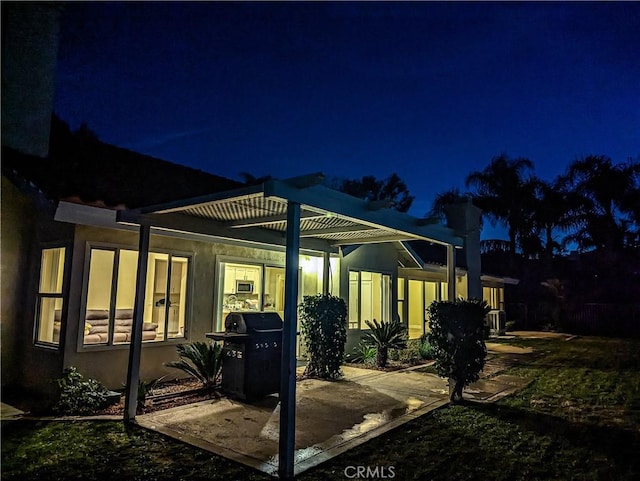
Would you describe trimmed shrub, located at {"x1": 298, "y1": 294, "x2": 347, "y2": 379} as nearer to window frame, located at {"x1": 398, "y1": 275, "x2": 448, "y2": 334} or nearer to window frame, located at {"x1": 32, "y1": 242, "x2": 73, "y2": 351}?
window frame, located at {"x1": 32, "y1": 242, "x2": 73, "y2": 351}

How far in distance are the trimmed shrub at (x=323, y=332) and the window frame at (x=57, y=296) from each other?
4.10 m

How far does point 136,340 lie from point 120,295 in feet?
15.4

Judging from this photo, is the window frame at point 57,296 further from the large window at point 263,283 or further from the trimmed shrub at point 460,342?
the trimmed shrub at point 460,342

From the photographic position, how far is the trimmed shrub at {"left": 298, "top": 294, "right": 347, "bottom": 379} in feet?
28.3

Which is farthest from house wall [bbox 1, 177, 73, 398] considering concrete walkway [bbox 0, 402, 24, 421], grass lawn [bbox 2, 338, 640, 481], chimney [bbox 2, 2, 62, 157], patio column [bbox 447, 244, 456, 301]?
patio column [bbox 447, 244, 456, 301]

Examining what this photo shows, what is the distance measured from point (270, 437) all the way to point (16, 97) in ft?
15.1

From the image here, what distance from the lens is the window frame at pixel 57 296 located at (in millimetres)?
6902

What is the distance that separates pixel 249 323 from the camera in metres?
7.14

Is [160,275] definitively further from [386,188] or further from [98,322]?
[386,188]

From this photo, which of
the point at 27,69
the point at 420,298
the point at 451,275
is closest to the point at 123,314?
the point at 451,275

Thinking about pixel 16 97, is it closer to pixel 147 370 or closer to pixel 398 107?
pixel 147 370

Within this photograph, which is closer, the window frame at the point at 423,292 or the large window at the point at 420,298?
the window frame at the point at 423,292

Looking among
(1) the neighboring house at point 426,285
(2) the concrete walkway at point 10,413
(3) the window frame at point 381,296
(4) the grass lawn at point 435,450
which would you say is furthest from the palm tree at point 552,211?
(2) the concrete walkway at point 10,413

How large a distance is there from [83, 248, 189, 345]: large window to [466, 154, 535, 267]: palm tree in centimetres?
2331
